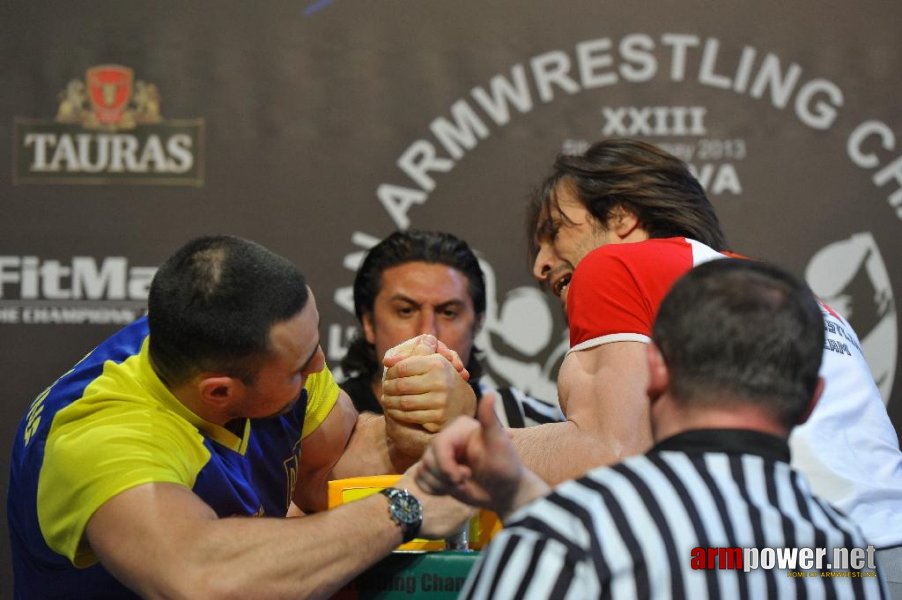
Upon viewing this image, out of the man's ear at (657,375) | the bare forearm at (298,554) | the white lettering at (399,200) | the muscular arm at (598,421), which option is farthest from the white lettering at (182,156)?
the man's ear at (657,375)

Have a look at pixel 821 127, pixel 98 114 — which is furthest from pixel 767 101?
pixel 98 114

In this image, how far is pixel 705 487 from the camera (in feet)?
3.90

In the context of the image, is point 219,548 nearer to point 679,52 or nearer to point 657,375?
point 657,375

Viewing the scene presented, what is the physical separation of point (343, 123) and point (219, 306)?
1.70 m

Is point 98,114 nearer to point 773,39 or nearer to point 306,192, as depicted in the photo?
point 306,192

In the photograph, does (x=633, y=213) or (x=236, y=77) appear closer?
(x=633, y=213)

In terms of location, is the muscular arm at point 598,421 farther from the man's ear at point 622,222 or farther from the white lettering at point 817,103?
the white lettering at point 817,103

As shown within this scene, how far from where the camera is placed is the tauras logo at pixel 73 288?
332 centimetres

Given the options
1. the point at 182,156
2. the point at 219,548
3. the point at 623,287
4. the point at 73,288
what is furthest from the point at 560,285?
the point at 73,288

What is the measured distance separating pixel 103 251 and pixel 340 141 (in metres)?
0.82

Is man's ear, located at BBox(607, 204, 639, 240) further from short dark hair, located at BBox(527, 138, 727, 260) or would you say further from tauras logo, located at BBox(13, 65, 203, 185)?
tauras logo, located at BBox(13, 65, 203, 185)

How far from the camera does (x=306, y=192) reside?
132 inches

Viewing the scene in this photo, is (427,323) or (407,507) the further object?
(427,323)

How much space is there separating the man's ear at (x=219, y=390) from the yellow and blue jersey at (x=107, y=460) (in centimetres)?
7
